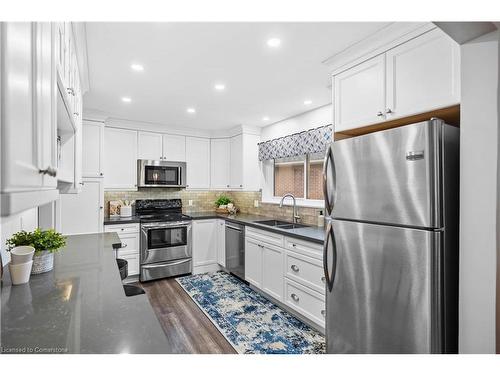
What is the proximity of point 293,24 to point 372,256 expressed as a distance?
1522 mm

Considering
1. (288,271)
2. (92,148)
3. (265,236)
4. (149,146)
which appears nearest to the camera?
(288,271)

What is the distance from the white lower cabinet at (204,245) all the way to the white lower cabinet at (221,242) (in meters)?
0.07

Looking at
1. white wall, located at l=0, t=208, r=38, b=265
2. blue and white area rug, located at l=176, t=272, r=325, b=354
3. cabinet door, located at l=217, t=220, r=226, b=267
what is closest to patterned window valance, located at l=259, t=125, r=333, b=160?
cabinet door, located at l=217, t=220, r=226, b=267

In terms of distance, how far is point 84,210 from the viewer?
349cm

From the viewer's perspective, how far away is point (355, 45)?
191cm

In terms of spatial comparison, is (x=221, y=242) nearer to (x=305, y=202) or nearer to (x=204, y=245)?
(x=204, y=245)

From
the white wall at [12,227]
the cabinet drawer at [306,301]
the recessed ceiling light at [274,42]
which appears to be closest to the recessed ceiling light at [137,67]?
the recessed ceiling light at [274,42]

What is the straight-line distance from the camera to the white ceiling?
5.77ft

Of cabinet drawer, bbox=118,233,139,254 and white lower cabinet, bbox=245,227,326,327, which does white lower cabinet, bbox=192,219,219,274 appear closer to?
cabinet drawer, bbox=118,233,139,254

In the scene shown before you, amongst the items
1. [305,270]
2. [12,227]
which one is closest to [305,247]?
[305,270]

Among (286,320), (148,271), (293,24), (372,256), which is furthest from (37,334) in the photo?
(148,271)

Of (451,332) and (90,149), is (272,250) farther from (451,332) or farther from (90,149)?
(90,149)

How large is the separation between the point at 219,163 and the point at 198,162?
0.38 meters
